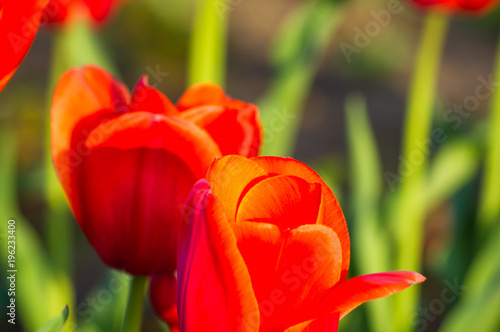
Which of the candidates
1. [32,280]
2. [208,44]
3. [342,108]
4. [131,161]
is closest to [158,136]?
[131,161]

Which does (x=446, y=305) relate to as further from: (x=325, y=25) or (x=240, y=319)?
(x=240, y=319)

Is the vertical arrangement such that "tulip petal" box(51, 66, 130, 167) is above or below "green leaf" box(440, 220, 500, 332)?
above

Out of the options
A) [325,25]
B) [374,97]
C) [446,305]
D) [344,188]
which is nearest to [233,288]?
[325,25]

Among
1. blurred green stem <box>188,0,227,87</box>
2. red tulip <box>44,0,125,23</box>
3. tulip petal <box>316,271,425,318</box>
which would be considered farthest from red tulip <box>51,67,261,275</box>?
blurred green stem <box>188,0,227,87</box>

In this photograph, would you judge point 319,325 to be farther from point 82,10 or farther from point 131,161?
point 82,10

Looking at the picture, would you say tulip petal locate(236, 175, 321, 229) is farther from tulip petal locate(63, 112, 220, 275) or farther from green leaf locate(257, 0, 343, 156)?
green leaf locate(257, 0, 343, 156)

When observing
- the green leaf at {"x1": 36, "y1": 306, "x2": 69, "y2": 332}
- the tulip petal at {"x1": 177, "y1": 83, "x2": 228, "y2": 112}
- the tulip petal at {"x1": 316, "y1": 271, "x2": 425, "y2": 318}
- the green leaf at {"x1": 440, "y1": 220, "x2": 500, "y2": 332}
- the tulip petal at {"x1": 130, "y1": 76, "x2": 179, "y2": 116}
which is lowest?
the green leaf at {"x1": 440, "y1": 220, "x2": 500, "y2": 332}

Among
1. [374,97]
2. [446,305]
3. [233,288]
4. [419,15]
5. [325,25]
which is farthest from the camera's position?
[419,15]
